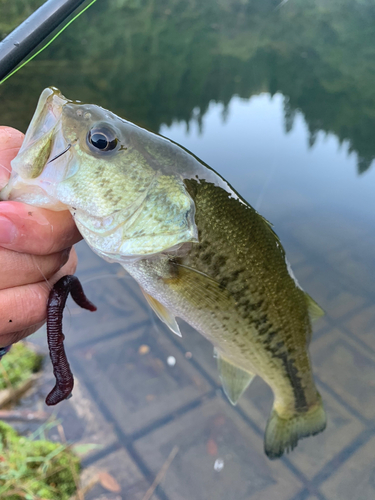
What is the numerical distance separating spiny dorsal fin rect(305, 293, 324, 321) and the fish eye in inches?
25.1

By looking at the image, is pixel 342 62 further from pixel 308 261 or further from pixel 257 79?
pixel 308 261

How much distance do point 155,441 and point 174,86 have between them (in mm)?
4632

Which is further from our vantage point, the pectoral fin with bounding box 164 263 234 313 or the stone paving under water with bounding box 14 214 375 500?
the stone paving under water with bounding box 14 214 375 500

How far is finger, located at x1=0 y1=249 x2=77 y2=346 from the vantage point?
0.64 meters

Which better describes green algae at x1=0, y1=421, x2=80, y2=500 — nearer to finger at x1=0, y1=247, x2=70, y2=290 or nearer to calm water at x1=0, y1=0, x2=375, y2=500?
calm water at x1=0, y1=0, x2=375, y2=500

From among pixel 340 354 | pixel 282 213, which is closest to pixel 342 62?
pixel 282 213

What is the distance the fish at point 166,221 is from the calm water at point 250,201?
97 centimetres

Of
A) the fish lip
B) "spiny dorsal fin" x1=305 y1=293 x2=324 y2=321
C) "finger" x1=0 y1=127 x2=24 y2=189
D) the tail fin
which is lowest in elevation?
the tail fin

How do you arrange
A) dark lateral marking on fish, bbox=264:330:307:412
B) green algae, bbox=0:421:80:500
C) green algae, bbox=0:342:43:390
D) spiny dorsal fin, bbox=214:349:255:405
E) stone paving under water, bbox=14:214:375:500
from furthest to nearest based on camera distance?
green algae, bbox=0:342:43:390 → stone paving under water, bbox=14:214:375:500 → green algae, bbox=0:421:80:500 → spiny dorsal fin, bbox=214:349:255:405 → dark lateral marking on fish, bbox=264:330:307:412

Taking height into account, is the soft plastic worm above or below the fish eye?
below

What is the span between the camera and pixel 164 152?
0.68 metres

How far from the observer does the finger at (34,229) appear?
1.83 ft

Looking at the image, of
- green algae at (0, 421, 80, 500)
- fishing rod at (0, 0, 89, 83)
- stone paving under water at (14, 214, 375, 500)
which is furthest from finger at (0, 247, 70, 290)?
stone paving under water at (14, 214, 375, 500)

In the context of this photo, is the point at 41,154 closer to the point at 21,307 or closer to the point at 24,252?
the point at 24,252
